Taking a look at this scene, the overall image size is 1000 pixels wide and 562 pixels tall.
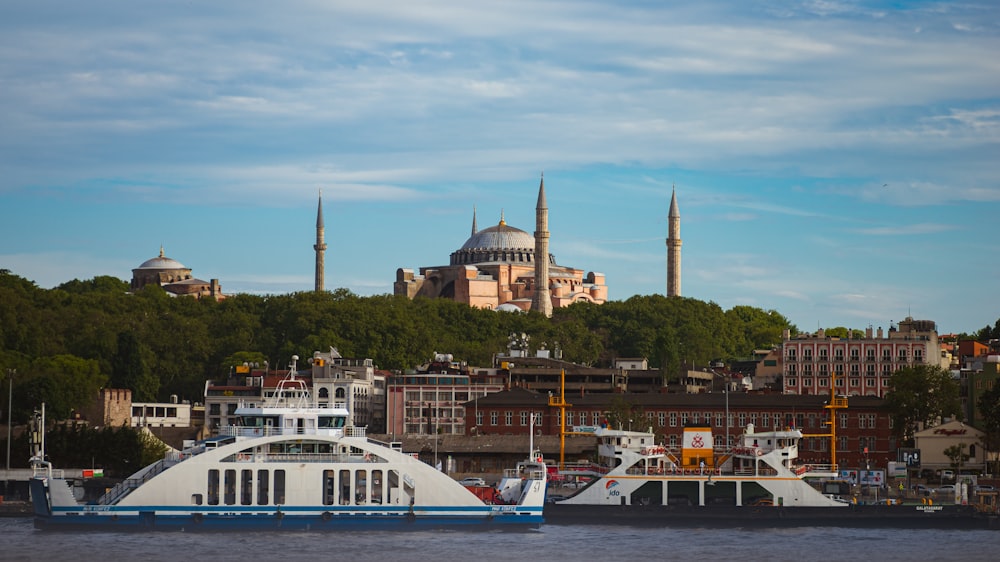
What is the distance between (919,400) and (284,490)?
56.1m

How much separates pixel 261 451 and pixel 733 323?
12786 cm

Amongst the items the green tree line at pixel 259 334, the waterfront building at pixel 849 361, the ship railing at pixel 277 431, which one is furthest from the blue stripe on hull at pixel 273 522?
the waterfront building at pixel 849 361

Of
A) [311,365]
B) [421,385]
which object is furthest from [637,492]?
[311,365]

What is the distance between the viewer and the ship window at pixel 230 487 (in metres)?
68.4

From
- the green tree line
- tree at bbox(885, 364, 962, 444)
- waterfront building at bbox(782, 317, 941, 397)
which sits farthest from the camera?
waterfront building at bbox(782, 317, 941, 397)

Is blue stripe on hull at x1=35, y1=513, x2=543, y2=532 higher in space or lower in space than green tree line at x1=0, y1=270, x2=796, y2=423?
lower

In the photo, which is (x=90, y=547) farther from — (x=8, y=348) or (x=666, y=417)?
(x=8, y=348)

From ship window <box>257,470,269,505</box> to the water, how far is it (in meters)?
1.22

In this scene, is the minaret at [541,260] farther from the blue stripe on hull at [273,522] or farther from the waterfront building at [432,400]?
the blue stripe on hull at [273,522]

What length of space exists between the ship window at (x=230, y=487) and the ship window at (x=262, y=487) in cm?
88

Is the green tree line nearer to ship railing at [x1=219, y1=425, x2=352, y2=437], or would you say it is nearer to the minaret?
the minaret

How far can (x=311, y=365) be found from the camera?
447 feet

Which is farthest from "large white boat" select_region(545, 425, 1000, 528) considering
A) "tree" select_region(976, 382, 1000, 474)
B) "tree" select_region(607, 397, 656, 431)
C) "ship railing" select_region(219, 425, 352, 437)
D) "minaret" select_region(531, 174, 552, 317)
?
"minaret" select_region(531, 174, 552, 317)

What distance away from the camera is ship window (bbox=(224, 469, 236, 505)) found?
A: 68.4 m
